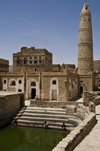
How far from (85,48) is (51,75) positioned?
9.89 m

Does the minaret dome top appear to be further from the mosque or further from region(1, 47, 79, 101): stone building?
region(1, 47, 79, 101): stone building

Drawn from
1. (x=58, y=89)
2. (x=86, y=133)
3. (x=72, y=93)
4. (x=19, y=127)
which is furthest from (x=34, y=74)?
(x=86, y=133)

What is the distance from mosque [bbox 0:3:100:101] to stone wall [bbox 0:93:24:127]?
4.80 metres

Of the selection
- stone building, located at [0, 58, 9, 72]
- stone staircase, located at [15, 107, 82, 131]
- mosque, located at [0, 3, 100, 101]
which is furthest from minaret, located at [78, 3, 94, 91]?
stone building, located at [0, 58, 9, 72]

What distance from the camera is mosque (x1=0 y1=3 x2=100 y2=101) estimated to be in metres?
22.9

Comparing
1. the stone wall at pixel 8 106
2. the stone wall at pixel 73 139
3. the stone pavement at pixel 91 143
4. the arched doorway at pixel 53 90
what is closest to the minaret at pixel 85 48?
the arched doorway at pixel 53 90

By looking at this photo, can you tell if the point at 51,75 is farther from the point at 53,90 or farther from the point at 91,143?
the point at 91,143

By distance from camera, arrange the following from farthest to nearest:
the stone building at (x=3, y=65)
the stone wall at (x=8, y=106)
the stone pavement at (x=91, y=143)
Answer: the stone building at (x=3, y=65), the stone wall at (x=8, y=106), the stone pavement at (x=91, y=143)

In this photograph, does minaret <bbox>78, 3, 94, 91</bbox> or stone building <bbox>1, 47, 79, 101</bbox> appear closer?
stone building <bbox>1, 47, 79, 101</bbox>

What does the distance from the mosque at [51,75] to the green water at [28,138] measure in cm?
813

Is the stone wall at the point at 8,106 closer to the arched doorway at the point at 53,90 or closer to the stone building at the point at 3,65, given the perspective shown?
the arched doorway at the point at 53,90

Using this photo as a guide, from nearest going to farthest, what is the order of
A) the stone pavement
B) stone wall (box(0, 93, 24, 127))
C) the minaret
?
1. the stone pavement
2. stone wall (box(0, 93, 24, 127))
3. the minaret

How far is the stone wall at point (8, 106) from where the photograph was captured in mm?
16188

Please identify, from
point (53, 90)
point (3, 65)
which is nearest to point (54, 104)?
point (53, 90)
